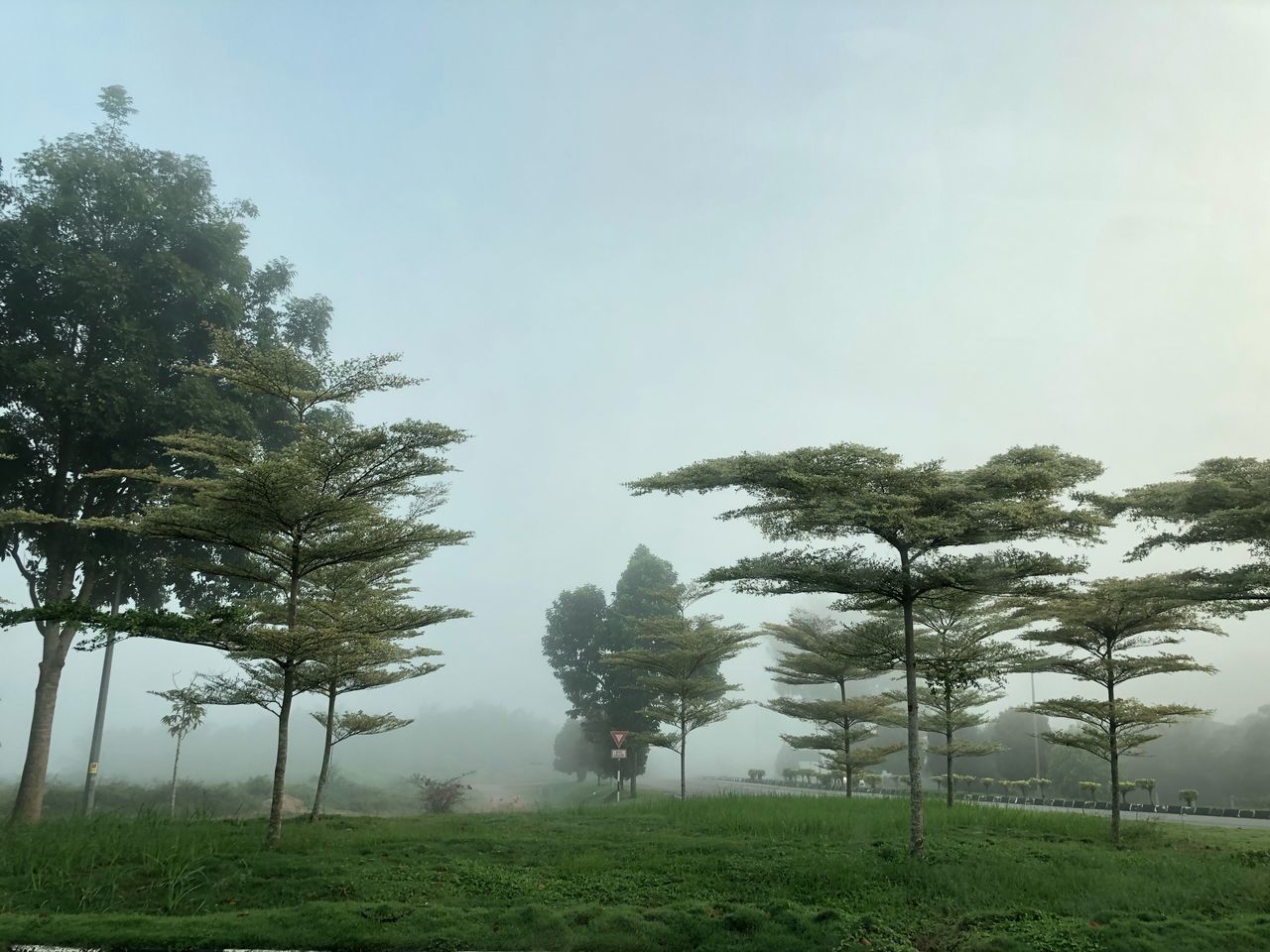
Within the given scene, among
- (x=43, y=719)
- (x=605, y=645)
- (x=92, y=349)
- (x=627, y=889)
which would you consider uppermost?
(x=92, y=349)

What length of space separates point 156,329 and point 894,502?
64.6 ft

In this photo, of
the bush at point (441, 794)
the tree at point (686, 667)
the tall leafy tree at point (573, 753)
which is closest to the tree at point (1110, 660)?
the tree at point (686, 667)

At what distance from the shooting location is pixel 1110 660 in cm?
1603

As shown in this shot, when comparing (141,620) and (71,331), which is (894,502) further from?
(71,331)

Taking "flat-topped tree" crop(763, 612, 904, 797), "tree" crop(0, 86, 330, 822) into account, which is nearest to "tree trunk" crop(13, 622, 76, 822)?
"tree" crop(0, 86, 330, 822)

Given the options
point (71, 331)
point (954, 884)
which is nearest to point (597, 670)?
point (71, 331)

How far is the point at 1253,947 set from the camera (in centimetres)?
751

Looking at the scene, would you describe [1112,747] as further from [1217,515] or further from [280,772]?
[280,772]

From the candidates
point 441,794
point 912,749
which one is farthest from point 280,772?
point 441,794

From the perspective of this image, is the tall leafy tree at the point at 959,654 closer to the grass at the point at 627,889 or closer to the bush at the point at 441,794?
the grass at the point at 627,889

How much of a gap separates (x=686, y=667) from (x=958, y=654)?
1114cm

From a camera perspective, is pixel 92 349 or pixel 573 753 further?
pixel 573 753

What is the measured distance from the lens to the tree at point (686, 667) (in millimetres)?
26625

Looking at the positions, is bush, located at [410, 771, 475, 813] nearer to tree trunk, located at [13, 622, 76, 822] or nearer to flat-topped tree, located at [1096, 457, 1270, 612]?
tree trunk, located at [13, 622, 76, 822]
